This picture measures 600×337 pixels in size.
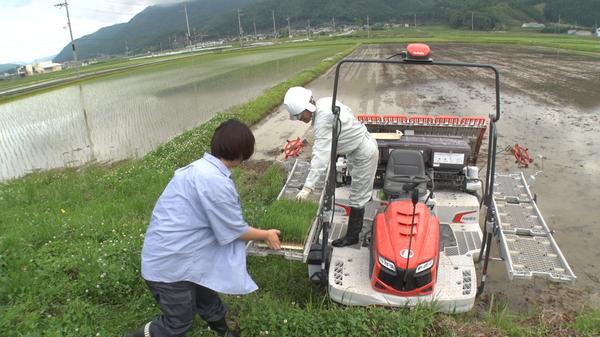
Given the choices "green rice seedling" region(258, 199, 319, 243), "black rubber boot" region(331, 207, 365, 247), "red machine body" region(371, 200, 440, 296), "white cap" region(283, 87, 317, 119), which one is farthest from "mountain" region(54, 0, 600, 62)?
"red machine body" region(371, 200, 440, 296)

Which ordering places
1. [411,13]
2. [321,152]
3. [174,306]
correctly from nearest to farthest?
[174,306], [321,152], [411,13]

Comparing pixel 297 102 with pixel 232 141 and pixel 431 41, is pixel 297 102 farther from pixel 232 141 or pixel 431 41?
pixel 431 41

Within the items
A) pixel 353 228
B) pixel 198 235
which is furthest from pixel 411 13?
pixel 198 235

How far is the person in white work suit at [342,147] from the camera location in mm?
3590

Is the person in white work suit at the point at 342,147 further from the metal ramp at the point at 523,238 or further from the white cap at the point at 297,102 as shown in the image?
the metal ramp at the point at 523,238

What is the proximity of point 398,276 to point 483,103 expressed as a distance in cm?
1138

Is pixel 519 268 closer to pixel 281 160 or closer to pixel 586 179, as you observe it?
pixel 586 179

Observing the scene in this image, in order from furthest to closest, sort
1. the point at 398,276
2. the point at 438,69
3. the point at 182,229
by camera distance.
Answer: the point at 438,69 < the point at 398,276 < the point at 182,229

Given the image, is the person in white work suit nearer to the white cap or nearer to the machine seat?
the white cap

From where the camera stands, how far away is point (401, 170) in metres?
4.12

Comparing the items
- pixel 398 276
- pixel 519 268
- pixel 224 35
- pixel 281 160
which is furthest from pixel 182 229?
pixel 224 35

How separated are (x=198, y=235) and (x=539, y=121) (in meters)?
10.4

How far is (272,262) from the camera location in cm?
420

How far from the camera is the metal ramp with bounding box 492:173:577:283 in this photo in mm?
3428
